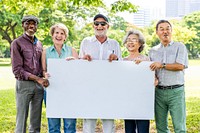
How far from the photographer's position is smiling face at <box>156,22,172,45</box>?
430 cm

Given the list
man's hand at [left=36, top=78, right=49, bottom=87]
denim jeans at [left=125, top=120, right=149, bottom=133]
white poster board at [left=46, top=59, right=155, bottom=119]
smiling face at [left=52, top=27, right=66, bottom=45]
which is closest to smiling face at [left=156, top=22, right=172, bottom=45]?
white poster board at [left=46, top=59, right=155, bottom=119]

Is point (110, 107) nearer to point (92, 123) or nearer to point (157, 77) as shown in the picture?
point (92, 123)

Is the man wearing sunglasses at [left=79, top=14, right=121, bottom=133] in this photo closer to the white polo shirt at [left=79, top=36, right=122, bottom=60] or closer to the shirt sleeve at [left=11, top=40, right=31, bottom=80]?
the white polo shirt at [left=79, top=36, right=122, bottom=60]

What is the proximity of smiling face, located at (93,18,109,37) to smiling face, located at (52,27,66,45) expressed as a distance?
45cm

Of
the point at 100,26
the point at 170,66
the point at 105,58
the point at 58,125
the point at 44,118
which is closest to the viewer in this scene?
the point at 170,66

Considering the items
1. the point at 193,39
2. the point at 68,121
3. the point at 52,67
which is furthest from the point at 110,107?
the point at 193,39

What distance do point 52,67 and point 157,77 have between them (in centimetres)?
138

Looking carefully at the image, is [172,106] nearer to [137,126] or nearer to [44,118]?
[137,126]

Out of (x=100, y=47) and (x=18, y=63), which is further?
(x=18, y=63)

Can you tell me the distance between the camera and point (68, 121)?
15.4 feet

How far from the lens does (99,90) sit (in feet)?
14.8

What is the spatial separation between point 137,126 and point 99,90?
0.71 m

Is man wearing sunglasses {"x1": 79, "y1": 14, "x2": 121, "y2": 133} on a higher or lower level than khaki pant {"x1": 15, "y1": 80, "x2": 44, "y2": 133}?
higher

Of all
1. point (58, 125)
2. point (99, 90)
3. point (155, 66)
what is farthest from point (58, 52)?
point (155, 66)
